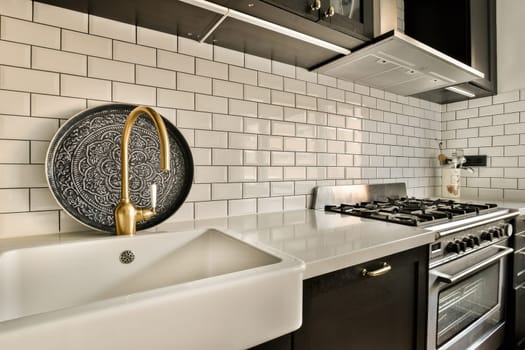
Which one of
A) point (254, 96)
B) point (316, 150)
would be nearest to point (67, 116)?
point (254, 96)

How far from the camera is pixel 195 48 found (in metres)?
1.15

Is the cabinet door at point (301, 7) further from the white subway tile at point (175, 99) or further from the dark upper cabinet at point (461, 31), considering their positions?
the dark upper cabinet at point (461, 31)

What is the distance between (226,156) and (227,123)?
5.6 inches

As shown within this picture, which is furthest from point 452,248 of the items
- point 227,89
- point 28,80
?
point 28,80

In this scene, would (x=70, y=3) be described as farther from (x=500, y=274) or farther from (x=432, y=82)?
(x=500, y=274)

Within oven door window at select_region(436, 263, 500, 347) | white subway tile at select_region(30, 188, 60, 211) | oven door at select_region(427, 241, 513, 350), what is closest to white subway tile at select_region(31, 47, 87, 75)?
white subway tile at select_region(30, 188, 60, 211)

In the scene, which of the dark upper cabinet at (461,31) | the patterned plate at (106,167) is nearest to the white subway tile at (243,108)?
the patterned plate at (106,167)

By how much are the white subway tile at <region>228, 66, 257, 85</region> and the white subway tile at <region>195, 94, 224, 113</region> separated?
0.37 feet

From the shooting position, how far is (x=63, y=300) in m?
0.75

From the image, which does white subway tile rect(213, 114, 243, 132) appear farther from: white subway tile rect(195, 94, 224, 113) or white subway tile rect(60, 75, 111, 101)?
white subway tile rect(60, 75, 111, 101)

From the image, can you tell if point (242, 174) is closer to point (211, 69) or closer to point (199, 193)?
point (199, 193)

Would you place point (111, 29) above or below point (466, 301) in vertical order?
above

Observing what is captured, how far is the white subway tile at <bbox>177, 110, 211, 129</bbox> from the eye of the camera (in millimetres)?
1118

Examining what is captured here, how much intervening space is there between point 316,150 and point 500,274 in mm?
1078
